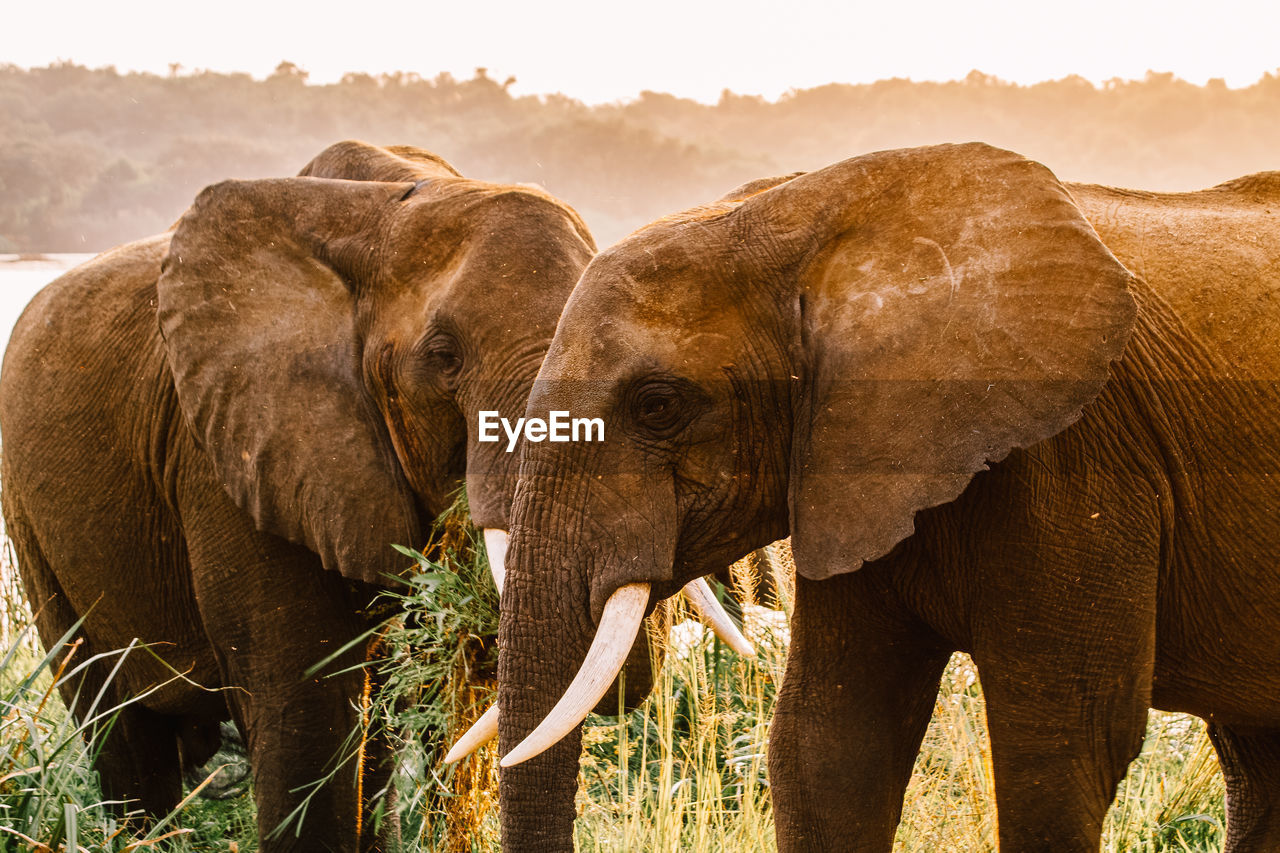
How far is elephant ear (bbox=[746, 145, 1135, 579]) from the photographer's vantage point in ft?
10.2

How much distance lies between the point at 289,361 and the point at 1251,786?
2971 mm

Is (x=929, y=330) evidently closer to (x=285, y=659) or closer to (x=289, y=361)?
(x=289, y=361)

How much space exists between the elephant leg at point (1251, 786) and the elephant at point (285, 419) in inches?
86.0

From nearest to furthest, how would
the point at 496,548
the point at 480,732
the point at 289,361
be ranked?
the point at 480,732, the point at 496,548, the point at 289,361

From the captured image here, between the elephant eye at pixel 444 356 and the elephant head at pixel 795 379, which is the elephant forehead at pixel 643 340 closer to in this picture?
the elephant head at pixel 795 379

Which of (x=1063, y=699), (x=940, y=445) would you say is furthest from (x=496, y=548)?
(x=1063, y=699)

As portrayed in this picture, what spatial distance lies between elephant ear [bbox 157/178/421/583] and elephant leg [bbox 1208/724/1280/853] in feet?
7.82

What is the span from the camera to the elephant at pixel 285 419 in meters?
4.24

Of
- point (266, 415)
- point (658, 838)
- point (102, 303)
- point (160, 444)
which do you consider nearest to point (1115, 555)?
point (658, 838)

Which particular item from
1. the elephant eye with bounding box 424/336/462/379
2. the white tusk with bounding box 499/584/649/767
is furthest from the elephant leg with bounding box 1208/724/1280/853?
the elephant eye with bounding box 424/336/462/379

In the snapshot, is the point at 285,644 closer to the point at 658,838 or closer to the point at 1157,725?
the point at 658,838

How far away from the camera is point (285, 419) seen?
447cm

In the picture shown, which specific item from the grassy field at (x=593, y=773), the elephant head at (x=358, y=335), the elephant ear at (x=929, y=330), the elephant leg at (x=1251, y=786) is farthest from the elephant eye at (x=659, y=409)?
the elephant leg at (x=1251, y=786)
